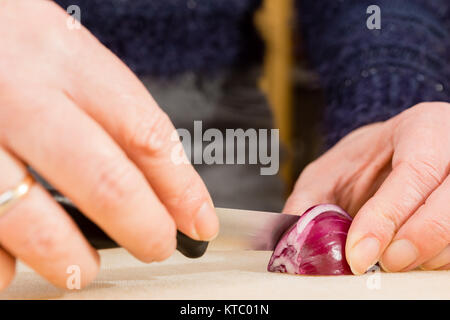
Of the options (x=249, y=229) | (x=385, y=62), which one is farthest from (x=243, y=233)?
(x=385, y=62)

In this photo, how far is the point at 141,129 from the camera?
0.34 metres

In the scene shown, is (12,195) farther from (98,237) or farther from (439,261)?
(439,261)

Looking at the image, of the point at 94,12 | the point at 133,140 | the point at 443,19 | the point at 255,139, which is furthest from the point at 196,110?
the point at 133,140

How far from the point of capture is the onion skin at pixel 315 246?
421 mm

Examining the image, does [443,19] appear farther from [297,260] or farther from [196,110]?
[297,260]

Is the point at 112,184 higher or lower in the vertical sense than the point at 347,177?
higher

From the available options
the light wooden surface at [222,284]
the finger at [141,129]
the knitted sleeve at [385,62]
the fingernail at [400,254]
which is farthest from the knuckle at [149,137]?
the knitted sleeve at [385,62]

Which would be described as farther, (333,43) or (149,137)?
(333,43)

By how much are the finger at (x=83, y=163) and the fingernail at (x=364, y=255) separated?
165 millimetres

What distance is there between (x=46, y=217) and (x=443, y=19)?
737mm

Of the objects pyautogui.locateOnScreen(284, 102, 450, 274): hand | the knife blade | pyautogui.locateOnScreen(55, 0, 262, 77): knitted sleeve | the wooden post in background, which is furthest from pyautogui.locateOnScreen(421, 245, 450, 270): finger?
the wooden post in background

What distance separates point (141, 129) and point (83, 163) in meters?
0.05

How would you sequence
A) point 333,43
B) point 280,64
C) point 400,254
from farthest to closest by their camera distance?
1. point 280,64
2. point 333,43
3. point 400,254
